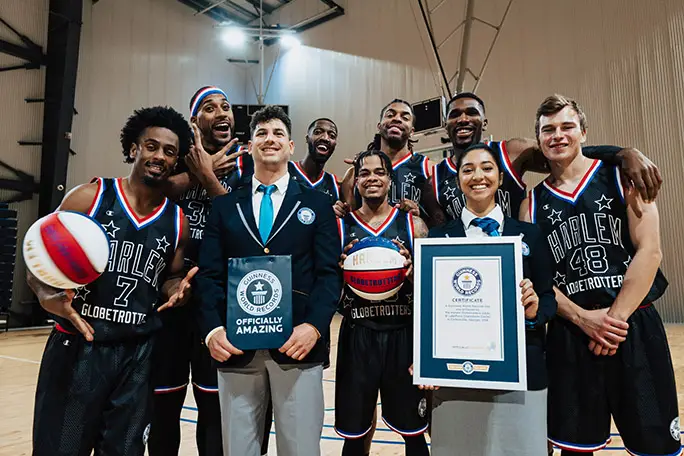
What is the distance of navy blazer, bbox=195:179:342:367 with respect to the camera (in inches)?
80.8

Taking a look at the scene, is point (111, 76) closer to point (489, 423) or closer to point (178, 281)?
point (178, 281)

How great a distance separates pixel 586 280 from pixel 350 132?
1113 centimetres

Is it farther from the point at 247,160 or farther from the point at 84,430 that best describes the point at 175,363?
the point at 247,160

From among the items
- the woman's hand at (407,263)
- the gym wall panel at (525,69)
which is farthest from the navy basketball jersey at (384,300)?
the gym wall panel at (525,69)

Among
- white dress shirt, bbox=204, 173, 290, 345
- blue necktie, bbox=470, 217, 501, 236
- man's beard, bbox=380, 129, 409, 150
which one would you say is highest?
man's beard, bbox=380, 129, 409, 150

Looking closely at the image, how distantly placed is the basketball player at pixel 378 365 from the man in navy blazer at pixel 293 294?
0.99ft

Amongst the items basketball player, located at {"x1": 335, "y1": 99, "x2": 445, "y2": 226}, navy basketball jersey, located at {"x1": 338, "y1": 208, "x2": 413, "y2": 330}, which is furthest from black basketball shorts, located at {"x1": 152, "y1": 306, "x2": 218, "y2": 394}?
basketball player, located at {"x1": 335, "y1": 99, "x2": 445, "y2": 226}

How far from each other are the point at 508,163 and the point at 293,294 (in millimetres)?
1607

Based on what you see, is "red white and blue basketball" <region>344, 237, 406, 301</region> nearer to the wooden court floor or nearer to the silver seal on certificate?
the silver seal on certificate

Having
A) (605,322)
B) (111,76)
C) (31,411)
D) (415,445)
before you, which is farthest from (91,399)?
(111,76)

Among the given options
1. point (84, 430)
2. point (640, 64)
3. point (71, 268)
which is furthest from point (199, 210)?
point (640, 64)

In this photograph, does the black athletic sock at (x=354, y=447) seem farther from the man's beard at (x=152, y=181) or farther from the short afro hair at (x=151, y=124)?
the short afro hair at (x=151, y=124)

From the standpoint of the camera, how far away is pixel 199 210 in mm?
2836

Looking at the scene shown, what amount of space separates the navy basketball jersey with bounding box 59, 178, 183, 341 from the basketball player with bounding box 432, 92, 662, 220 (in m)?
1.62
